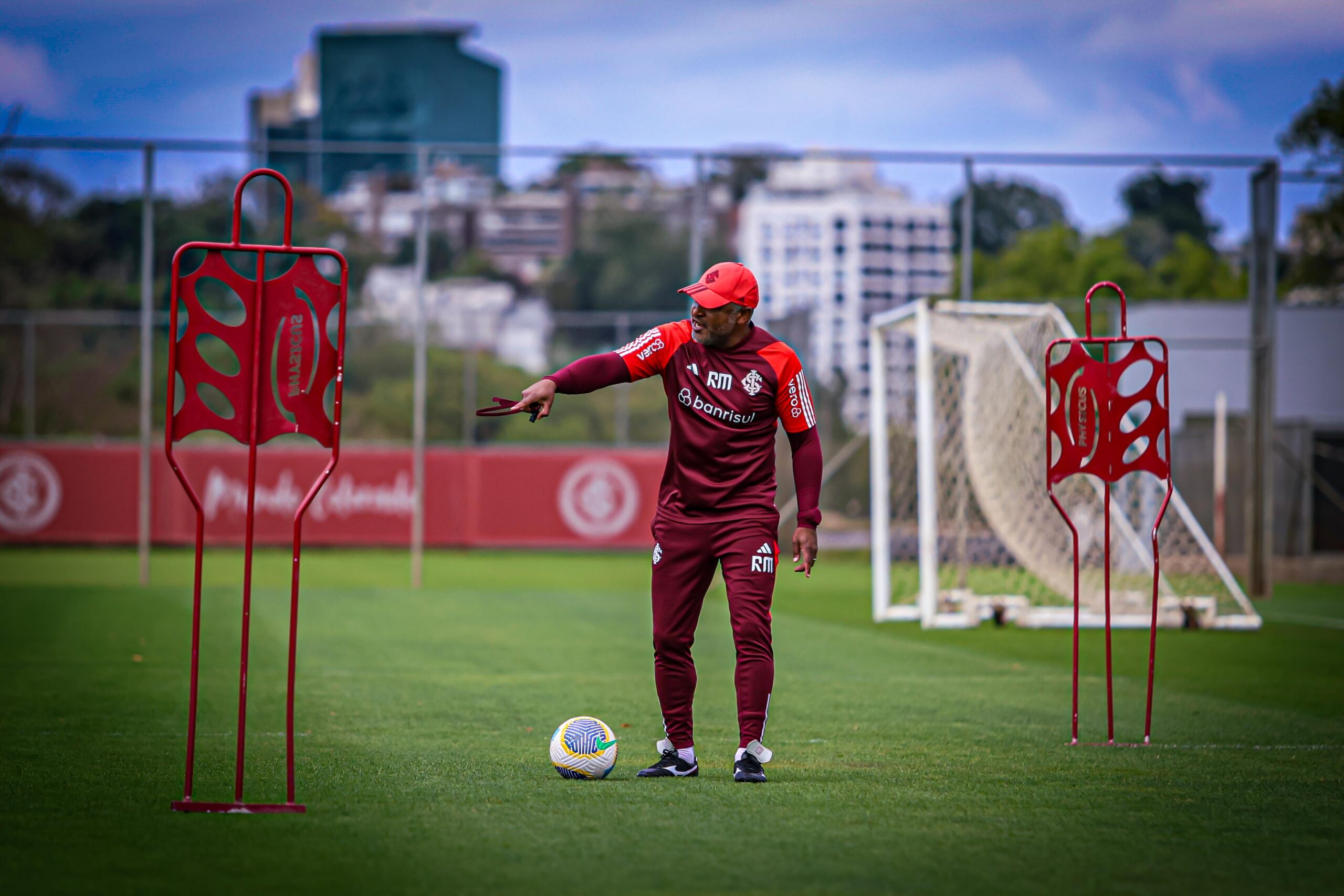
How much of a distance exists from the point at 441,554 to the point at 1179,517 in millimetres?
11415

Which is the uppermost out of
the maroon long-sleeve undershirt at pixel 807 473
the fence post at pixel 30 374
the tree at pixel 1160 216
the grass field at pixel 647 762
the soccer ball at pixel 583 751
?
the tree at pixel 1160 216

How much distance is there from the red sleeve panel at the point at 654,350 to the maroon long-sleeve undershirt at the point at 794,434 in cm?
3

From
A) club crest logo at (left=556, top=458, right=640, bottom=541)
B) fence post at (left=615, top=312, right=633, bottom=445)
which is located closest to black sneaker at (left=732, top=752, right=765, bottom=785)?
club crest logo at (left=556, top=458, right=640, bottom=541)

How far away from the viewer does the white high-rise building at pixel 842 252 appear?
20734mm

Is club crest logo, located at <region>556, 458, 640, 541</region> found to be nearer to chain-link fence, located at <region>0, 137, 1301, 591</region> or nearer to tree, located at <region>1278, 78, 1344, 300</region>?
chain-link fence, located at <region>0, 137, 1301, 591</region>

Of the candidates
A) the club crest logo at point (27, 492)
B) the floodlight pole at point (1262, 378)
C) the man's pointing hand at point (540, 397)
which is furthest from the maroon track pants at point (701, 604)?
the club crest logo at point (27, 492)

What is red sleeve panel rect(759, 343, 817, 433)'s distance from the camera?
5621 millimetres

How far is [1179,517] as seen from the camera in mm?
13883

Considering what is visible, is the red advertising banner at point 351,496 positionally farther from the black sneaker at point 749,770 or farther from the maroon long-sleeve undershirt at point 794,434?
the black sneaker at point 749,770

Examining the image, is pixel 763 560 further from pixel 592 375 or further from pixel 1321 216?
pixel 1321 216

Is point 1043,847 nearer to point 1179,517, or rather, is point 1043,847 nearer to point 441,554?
point 1179,517

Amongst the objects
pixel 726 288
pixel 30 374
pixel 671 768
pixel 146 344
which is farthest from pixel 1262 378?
pixel 30 374

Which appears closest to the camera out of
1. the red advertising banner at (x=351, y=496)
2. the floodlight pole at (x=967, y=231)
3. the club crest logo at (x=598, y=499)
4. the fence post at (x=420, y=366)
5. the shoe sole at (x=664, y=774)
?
the shoe sole at (x=664, y=774)

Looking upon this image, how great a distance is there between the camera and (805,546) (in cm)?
555
